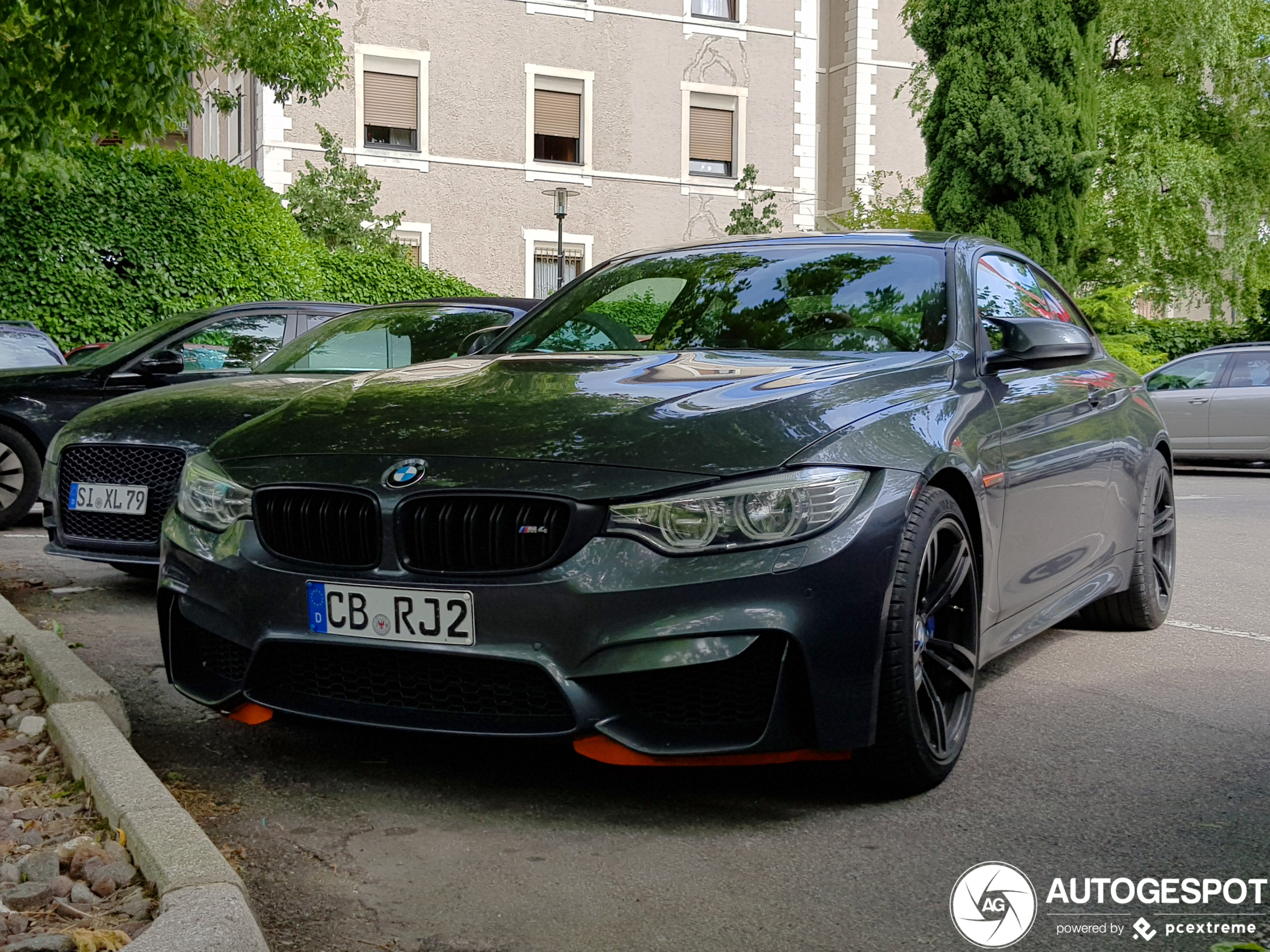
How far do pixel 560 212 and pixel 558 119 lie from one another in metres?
4.82

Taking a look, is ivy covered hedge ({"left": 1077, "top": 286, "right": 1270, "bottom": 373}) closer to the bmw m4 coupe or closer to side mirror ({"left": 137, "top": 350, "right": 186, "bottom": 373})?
side mirror ({"left": 137, "top": 350, "right": 186, "bottom": 373})

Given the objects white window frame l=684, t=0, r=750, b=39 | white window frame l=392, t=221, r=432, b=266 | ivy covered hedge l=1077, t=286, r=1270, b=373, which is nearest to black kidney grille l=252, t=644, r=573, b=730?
ivy covered hedge l=1077, t=286, r=1270, b=373

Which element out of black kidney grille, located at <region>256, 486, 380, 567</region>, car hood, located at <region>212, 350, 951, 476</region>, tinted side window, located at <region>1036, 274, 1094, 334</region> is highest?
tinted side window, located at <region>1036, 274, 1094, 334</region>

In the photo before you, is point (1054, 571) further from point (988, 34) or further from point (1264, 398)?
point (988, 34)

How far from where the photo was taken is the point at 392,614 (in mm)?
3250

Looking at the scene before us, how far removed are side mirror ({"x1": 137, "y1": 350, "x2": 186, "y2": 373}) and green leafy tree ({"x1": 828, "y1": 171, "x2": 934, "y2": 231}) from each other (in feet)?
53.8

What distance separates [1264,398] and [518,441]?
15351 millimetres

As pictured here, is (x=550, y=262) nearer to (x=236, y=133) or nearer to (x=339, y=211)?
(x=339, y=211)

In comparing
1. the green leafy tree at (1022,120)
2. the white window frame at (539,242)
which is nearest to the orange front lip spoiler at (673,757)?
the green leafy tree at (1022,120)

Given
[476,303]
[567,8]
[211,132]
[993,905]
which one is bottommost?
[993,905]

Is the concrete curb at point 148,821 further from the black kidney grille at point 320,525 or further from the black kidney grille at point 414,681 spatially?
the black kidney grille at point 320,525

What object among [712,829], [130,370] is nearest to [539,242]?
[130,370]

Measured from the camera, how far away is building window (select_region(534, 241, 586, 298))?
95.8 ft

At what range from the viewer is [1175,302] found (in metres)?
26.3
